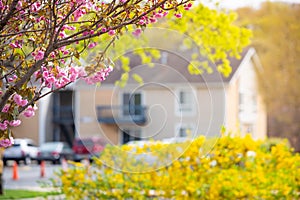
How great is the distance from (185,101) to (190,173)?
3.62 ft

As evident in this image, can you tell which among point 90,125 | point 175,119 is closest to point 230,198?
point 175,119

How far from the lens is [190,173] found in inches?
419

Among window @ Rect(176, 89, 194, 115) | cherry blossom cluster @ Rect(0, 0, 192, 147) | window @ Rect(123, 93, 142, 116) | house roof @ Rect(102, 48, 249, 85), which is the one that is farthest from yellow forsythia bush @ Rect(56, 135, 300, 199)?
cherry blossom cluster @ Rect(0, 0, 192, 147)

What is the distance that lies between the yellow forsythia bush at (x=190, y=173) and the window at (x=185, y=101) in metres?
0.49

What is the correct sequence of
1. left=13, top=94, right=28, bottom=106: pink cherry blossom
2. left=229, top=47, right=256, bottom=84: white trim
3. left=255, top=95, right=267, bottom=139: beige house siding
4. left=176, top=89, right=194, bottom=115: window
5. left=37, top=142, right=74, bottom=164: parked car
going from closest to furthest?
left=13, top=94, right=28, bottom=106: pink cherry blossom
left=176, top=89, right=194, bottom=115: window
left=37, top=142, right=74, bottom=164: parked car
left=229, top=47, right=256, bottom=84: white trim
left=255, top=95, right=267, bottom=139: beige house siding

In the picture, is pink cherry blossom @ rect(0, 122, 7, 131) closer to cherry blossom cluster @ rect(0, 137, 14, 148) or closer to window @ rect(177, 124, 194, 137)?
cherry blossom cluster @ rect(0, 137, 14, 148)

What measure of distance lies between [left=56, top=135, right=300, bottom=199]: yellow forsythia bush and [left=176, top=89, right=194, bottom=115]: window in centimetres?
49

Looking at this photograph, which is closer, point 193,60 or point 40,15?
point 40,15

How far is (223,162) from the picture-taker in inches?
431

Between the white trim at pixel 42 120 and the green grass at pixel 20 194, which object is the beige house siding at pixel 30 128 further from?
the green grass at pixel 20 194

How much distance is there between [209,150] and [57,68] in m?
5.64

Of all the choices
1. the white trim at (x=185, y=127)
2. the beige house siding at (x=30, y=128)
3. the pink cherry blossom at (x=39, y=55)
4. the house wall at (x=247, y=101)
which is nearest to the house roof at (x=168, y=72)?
the white trim at (x=185, y=127)

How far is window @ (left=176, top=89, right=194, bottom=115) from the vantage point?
950cm

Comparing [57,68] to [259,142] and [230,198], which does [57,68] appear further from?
[259,142]
